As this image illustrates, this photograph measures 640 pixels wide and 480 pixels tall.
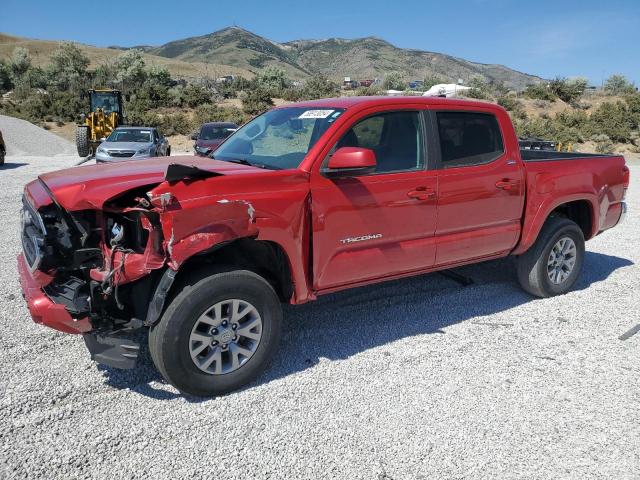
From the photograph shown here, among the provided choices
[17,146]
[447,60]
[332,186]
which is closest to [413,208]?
[332,186]

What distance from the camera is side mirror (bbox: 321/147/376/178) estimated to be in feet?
11.3

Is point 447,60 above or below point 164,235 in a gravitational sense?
above

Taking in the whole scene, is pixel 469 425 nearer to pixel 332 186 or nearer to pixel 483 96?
pixel 332 186

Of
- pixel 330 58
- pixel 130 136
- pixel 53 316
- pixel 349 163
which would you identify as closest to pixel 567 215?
pixel 349 163

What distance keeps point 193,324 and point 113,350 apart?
505 millimetres

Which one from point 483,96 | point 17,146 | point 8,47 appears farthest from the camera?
point 8,47

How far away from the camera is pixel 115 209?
10.2ft

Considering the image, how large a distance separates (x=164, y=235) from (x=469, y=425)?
214 cm

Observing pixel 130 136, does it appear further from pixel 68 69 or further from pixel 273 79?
pixel 68 69

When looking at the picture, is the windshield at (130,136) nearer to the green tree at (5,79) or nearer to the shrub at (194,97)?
the shrub at (194,97)

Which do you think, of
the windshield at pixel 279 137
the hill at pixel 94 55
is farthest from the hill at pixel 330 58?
the windshield at pixel 279 137

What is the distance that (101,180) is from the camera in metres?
3.21

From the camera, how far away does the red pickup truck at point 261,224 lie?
3088mm

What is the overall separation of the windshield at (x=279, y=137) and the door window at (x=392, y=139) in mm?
263
